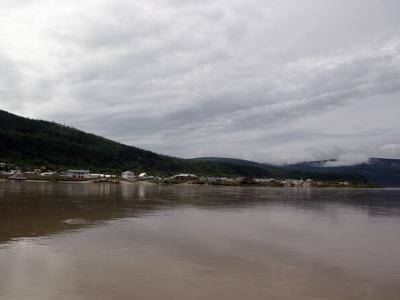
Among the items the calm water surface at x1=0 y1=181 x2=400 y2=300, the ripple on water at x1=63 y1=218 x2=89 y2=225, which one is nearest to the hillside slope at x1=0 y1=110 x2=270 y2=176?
the ripple on water at x1=63 y1=218 x2=89 y2=225

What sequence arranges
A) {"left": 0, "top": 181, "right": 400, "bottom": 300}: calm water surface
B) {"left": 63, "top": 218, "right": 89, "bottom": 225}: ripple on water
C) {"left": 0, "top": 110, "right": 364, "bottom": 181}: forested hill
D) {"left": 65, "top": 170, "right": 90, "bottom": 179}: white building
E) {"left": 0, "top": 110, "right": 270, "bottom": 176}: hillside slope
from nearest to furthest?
{"left": 0, "top": 181, "right": 400, "bottom": 300}: calm water surface
{"left": 63, "top": 218, "right": 89, "bottom": 225}: ripple on water
{"left": 65, "top": 170, "right": 90, "bottom": 179}: white building
{"left": 0, "top": 110, "right": 364, "bottom": 181}: forested hill
{"left": 0, "top": 110, "right": 270, "bottom": 176}: hillside slope

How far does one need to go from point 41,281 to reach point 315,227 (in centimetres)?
1802

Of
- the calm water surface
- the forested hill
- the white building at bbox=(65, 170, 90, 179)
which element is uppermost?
the forested hill

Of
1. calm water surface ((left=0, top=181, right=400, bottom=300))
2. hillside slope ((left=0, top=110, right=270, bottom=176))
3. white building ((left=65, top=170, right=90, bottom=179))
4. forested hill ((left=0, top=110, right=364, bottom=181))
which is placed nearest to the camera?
calm water surface ((left=0, top=181, right=400, bottom=300))

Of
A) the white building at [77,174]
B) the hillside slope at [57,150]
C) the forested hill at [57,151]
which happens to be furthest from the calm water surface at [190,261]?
the hillside slope at [57,150]

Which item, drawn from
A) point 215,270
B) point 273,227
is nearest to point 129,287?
point 215,270

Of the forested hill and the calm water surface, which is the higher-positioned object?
the forested hill

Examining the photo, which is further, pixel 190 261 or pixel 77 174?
pixel 77 174

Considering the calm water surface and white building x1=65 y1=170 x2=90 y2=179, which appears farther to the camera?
white building x1=65 y1=170 x2=90 y2=179

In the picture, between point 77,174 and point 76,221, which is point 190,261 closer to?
point 76,221

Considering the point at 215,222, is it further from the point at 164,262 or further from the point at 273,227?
the point at 164,262

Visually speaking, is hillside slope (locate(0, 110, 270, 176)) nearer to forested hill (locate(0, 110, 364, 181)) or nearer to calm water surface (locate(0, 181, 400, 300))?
forested hill (locate(0, 110, 364, 181))

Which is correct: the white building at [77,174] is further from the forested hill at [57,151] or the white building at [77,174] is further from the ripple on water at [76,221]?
the ripple on water at [76,221]

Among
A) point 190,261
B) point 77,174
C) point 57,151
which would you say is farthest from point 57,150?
point 190,261
